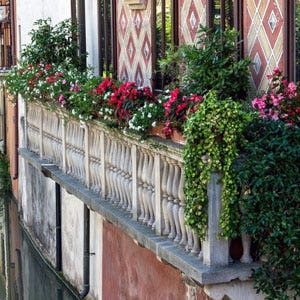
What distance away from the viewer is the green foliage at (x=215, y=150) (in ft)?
26.5

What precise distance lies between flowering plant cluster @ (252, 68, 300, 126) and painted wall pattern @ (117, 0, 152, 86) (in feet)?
15.5

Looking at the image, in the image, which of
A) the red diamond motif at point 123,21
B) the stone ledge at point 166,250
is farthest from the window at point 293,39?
the red diamond motif at point 123,21

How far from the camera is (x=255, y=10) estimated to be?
10.4 metres

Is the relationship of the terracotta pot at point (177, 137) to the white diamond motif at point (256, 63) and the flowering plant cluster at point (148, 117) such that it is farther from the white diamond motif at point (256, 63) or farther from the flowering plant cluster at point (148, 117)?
the white diamond motif at point (256, 63)

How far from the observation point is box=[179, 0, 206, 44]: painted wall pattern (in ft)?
39.0

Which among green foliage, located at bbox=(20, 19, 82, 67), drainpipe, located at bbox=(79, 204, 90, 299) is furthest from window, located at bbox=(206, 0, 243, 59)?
green foliage, located at bbox=(20, 19, 82, 67)

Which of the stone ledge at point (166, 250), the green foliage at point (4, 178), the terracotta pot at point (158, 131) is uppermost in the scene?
the terracotta pot at point (158, 131)

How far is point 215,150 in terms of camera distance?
8094 millimetres

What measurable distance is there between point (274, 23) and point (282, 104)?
1.44 metres

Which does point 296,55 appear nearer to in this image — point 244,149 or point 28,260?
point 244,149

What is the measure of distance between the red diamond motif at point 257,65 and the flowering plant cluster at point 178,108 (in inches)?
40.3

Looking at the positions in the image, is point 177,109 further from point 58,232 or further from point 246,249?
point 58,232

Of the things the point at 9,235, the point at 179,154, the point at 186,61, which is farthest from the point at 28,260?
the point at 179,154

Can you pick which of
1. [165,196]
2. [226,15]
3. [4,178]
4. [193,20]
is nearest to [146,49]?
[193,20]
